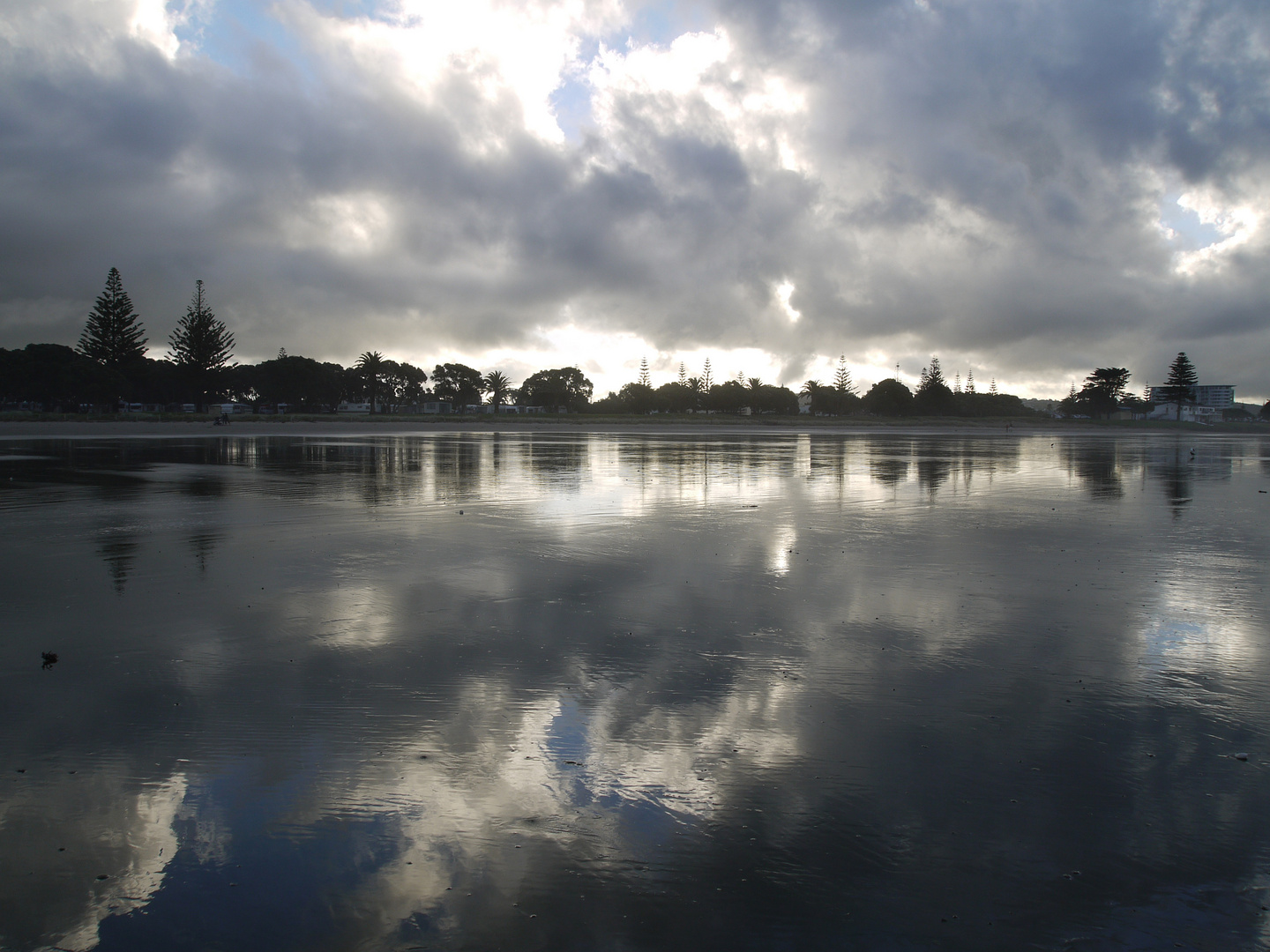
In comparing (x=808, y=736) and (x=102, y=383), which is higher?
(x=102, y=383)

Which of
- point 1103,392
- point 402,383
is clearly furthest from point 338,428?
point 1103,392

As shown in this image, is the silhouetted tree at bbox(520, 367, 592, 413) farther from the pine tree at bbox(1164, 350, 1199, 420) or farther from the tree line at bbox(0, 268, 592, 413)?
the pine tree at bbox(1164, 350, 1199, 420)

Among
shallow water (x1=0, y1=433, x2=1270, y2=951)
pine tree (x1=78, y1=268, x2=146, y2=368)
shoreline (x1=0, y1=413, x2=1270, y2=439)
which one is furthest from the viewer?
pine tree (x1=78, y1=268, x2=146, y2=368)

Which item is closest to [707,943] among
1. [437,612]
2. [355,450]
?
[437,612]

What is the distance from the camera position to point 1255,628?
6.33m

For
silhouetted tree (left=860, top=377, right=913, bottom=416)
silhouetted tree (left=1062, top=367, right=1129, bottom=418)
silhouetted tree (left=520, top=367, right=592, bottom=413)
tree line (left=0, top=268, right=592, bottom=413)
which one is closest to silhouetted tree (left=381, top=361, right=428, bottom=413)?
tree line (left=0, top=268, right=592, bottom=413)

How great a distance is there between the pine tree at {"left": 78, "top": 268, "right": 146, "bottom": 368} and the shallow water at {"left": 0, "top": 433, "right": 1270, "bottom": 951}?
93216 mm

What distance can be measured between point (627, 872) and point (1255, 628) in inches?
247

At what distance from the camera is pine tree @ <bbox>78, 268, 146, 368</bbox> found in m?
84.4

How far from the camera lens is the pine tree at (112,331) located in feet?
277

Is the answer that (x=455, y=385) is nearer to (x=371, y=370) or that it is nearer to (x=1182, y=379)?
(x=371, y=370)

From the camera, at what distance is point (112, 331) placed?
85.4 meters

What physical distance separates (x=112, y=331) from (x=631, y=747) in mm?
102818

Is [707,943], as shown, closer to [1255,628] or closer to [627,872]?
[627,872]
